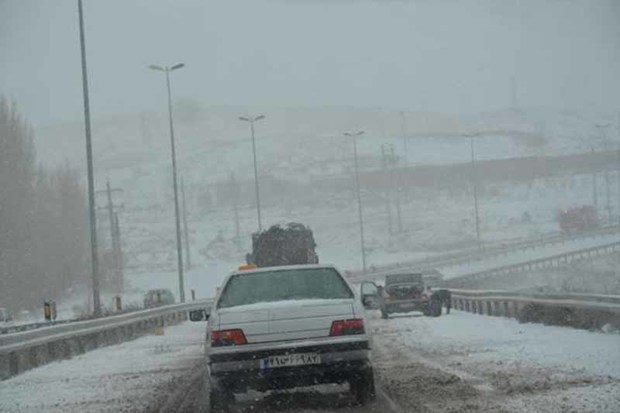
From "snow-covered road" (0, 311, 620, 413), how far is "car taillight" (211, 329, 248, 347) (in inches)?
38.7

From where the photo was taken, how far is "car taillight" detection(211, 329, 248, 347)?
36.5 ft

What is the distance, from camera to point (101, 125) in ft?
643

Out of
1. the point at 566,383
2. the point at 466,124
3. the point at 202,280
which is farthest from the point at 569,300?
the point at 466,124

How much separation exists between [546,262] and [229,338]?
57432mm

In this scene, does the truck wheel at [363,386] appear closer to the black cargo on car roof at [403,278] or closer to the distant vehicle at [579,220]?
the black cargo on car roof at [403,278]

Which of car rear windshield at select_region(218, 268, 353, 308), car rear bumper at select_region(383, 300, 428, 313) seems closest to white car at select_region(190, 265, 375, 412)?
car rear windshield at select_region(218, 268, 353, 308)

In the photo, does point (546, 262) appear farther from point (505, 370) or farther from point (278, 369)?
point (278, 369)

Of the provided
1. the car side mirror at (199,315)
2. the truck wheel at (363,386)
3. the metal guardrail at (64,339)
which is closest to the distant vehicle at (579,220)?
the metal guardrail at (64,339)

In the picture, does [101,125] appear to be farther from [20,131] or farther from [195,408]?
[195,408]

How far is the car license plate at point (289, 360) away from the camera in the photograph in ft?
36.2

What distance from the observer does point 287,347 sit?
Result: 1102 cm

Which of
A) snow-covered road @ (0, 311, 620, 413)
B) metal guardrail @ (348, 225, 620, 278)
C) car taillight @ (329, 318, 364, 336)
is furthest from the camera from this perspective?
metal guardrail @ (348, 225, 620, 278)

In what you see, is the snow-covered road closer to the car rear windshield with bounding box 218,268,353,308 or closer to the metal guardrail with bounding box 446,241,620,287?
the car rear windshield with bounding box 218,268,353,308

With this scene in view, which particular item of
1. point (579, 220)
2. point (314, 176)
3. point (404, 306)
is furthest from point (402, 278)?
point (314, 176)
